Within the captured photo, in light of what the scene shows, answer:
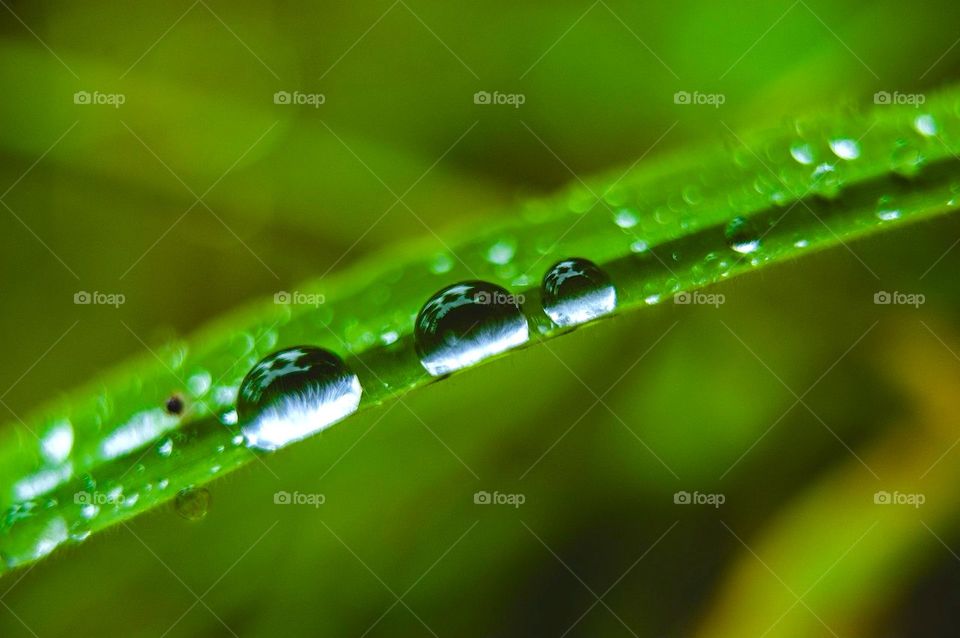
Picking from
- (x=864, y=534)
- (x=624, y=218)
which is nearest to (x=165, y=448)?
(x=624, y=218)

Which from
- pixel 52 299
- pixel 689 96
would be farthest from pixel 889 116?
pixel 52 299

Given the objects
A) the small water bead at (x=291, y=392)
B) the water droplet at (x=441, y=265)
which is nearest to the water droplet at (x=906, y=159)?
the water droplet at (x=441, y=265)

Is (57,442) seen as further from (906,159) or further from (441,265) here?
(906,159)

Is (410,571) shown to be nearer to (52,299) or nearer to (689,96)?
(52,299)

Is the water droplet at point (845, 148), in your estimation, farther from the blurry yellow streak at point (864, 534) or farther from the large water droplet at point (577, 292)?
the blurry yellow streak at point (864, 534)

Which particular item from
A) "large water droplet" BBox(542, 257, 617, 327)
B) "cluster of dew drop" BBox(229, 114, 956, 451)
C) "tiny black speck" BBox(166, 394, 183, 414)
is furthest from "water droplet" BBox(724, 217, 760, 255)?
"tiny black speck" BBox(166, 394, 183, 414)
